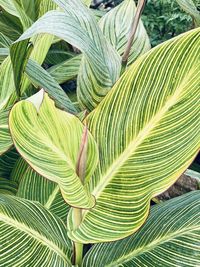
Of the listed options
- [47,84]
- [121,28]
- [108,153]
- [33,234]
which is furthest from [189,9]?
[33,234]

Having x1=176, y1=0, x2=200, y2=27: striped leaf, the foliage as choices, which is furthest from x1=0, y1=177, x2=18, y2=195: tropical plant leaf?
x1=176, y1=0, x2=200, y2=27: striped leaf

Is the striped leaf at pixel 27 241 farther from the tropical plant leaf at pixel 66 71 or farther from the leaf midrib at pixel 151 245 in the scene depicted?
the tropical plant leaf at pixel 66 71

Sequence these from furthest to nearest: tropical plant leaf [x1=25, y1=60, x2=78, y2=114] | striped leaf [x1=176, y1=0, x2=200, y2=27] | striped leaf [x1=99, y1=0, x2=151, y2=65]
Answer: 1. striped leaf [x1=99, y1=0, x2=151, y2=65]
2. striped leaf [x1=176, y1=0, x2=200, y2=27]
3. tropical plant leaf [x1=25, y1=60, x2=78, y2=114]

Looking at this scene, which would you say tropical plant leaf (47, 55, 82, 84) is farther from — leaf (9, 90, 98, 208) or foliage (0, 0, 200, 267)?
leaf (9, 90, 98, 208)

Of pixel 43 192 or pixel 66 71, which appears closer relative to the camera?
pixel 43 192

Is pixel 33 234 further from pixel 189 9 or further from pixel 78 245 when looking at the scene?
pixel 189 9
